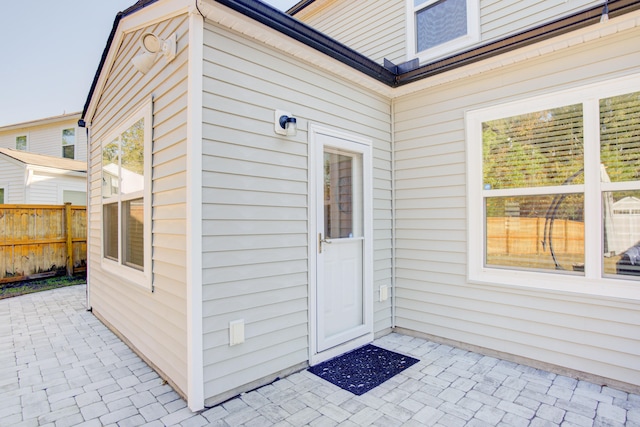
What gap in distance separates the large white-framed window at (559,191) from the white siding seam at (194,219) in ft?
8.83

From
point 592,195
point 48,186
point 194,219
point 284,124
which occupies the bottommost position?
point 194,219

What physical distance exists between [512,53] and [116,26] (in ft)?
13.8

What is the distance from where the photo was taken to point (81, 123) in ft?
17.4

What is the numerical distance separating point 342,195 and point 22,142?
56.7 feet

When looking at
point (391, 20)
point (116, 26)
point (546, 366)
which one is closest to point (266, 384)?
point (546, 366)

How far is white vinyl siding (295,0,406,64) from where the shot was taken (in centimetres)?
477

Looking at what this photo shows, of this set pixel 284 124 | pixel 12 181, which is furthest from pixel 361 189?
pixel 12 181

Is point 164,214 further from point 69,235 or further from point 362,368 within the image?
point 69,235

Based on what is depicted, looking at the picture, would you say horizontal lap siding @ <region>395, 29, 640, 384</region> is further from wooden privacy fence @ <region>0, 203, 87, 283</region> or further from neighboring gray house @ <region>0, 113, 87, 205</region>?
neighboring gray house @ <region>0, 113, 87, 205</region>

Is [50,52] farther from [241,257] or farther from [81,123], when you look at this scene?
[241,257]

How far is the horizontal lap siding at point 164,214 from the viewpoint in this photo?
2506mm

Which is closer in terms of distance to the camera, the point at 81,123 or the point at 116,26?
the point at 116,26

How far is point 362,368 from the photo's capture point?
3.04 metres

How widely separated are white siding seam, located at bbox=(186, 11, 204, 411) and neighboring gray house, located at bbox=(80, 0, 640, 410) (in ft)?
0.05
